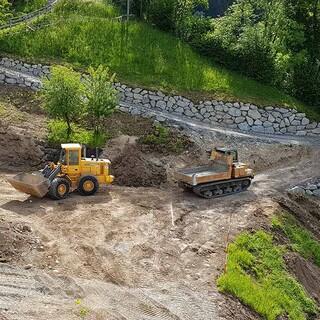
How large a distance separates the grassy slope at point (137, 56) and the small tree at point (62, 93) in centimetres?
835

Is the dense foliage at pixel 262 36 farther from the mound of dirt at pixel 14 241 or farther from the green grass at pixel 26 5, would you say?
the mound of dirt at pixel 14 241

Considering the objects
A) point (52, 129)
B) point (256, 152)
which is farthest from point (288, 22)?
point (52, 129)

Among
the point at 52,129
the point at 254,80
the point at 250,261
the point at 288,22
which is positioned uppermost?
the point at 288,22

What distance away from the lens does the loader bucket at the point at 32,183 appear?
22469 mm

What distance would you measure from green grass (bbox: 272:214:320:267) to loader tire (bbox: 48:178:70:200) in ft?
29.3

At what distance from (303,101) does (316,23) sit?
256 inches

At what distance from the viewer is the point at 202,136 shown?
108ft

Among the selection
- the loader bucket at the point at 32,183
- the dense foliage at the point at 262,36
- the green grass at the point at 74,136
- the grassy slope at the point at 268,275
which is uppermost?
the dense foliage at the point at 262,36

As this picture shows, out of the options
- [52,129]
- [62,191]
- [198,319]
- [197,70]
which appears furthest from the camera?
[197,70]

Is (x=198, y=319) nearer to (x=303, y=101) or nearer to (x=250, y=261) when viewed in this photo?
(x=250, y=261)

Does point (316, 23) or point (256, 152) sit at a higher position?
point (316, 23)

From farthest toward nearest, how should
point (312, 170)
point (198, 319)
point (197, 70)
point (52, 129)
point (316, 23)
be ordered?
point (316, 23) → point (197, 70) → point (312, 170) → point (52, 129) → point (198, 319)

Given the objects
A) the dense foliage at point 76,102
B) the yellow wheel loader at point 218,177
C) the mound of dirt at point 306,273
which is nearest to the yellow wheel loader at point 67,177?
the yellow wheel loader at point 218,177

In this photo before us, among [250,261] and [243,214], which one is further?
[243,214]
